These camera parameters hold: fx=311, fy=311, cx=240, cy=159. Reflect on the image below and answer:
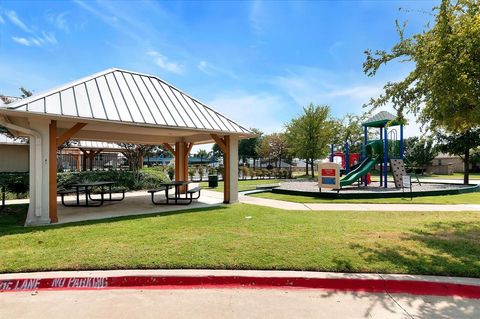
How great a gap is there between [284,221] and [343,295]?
411 cm

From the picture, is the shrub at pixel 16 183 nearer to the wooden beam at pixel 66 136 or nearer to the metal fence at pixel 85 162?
the metal fence at pixel 85 162

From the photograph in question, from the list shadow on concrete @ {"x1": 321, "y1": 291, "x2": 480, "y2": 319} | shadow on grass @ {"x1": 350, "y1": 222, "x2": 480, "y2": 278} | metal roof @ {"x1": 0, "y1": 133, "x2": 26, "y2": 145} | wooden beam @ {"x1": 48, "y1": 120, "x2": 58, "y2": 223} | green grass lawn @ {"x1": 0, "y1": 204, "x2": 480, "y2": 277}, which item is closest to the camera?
shadow on concrete @ {"x1": 321, "y1": 291, "x2": 480, "y2": 319}

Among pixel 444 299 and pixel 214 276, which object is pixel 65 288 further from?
pixel 444 299

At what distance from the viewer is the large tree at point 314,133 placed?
32662mm

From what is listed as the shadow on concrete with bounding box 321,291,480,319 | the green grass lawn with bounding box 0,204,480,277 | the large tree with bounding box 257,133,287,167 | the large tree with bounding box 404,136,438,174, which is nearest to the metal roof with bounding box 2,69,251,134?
the green grass lawn with bounding box 0,204,480,277

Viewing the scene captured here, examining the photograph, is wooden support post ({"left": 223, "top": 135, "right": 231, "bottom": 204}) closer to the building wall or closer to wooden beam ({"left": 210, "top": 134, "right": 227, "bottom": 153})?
wooden beam ({"left": 210, "top": 134, "right": 227, "bottom": 153})

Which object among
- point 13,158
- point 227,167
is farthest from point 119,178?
point 227,167

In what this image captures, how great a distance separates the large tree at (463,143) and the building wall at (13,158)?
3134 cm

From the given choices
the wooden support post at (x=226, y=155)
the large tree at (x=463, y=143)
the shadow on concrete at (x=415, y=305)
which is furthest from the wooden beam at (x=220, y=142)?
the large tree at (x=463, y=143)

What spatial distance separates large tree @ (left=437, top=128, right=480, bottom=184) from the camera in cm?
2421

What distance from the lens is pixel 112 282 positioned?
4.41 meters

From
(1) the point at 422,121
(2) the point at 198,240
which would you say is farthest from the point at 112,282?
(1) the point at 422,121

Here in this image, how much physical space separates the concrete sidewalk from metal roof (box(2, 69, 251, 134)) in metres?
5.44

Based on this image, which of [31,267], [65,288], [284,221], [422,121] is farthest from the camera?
[284,221]
